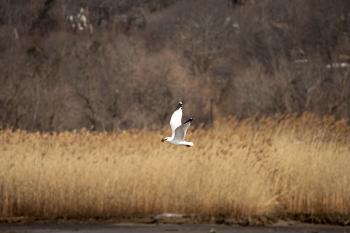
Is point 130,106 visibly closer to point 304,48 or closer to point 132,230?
point 304,48

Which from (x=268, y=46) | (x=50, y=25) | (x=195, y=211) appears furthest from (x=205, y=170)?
(x=50, y=25)

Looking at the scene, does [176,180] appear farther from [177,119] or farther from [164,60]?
[164,60]

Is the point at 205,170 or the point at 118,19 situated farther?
the point at 118,19

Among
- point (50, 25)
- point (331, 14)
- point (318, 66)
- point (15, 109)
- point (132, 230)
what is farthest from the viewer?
point (50, 25)

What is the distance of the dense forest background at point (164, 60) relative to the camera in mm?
43688

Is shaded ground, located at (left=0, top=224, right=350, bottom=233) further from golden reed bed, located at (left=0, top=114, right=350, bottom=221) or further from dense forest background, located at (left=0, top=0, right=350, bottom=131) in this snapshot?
dense forest background, located at (left=0, top=0, right=350, bottom=131)

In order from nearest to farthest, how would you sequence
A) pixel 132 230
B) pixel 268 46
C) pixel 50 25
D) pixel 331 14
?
1. pixel 132 230
2. pixel 268 46
3. pixel 331 14
4. pixel 50 25

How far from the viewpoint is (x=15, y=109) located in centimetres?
4062

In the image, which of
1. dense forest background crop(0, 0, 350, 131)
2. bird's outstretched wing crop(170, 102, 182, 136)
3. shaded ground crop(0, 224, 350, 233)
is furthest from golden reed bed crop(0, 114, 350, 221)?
dense forest background crop(0, 0, 350, 131)

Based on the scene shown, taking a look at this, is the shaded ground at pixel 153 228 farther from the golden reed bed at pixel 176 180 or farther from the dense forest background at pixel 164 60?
the dense forest background at pixel 164 60

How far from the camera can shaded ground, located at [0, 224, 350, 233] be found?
15.6 metres

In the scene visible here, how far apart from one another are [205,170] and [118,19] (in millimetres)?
63159

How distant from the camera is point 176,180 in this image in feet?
53.8

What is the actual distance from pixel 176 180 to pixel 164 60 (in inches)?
1642
